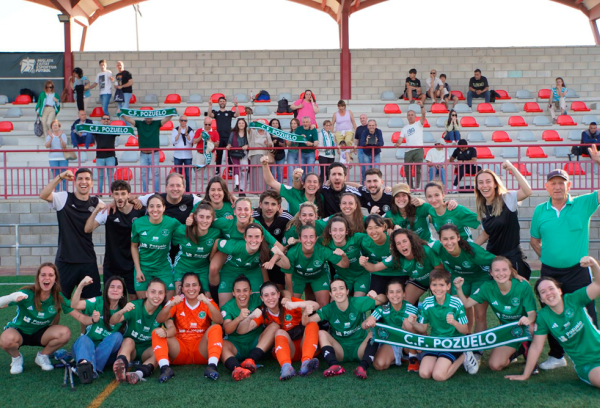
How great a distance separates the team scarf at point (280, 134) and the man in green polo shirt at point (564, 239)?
6327 mm

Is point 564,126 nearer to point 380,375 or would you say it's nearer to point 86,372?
point 380,375

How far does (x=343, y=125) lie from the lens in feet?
45.1

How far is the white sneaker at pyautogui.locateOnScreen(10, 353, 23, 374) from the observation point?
5.62 meters

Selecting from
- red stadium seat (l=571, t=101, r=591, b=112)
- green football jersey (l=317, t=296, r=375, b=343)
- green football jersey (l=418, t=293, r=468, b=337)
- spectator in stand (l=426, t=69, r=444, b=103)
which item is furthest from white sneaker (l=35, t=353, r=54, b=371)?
red stadium seat (l=571, t=101, r=591, b=112)

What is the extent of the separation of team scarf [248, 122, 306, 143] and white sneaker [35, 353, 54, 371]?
6330mm

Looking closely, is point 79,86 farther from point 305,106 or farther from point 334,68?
point 334,68

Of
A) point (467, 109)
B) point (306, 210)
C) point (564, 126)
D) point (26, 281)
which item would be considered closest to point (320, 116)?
point (467, 109)

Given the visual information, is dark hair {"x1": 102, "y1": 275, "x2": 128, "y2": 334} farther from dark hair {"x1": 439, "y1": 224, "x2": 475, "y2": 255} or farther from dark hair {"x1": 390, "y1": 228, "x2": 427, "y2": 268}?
dark hair {"x1": 439, "y1": 224, "x2": 475, "y2": 255}

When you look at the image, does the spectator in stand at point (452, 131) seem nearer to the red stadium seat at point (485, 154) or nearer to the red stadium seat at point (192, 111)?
the red stadium seat at point (485, 154)

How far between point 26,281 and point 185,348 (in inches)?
223

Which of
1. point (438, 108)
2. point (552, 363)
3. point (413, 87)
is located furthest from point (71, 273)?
point (413, 87)

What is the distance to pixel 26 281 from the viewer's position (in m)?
10.2

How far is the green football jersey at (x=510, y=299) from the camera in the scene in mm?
5465

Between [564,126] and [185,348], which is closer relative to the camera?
[185,348]
